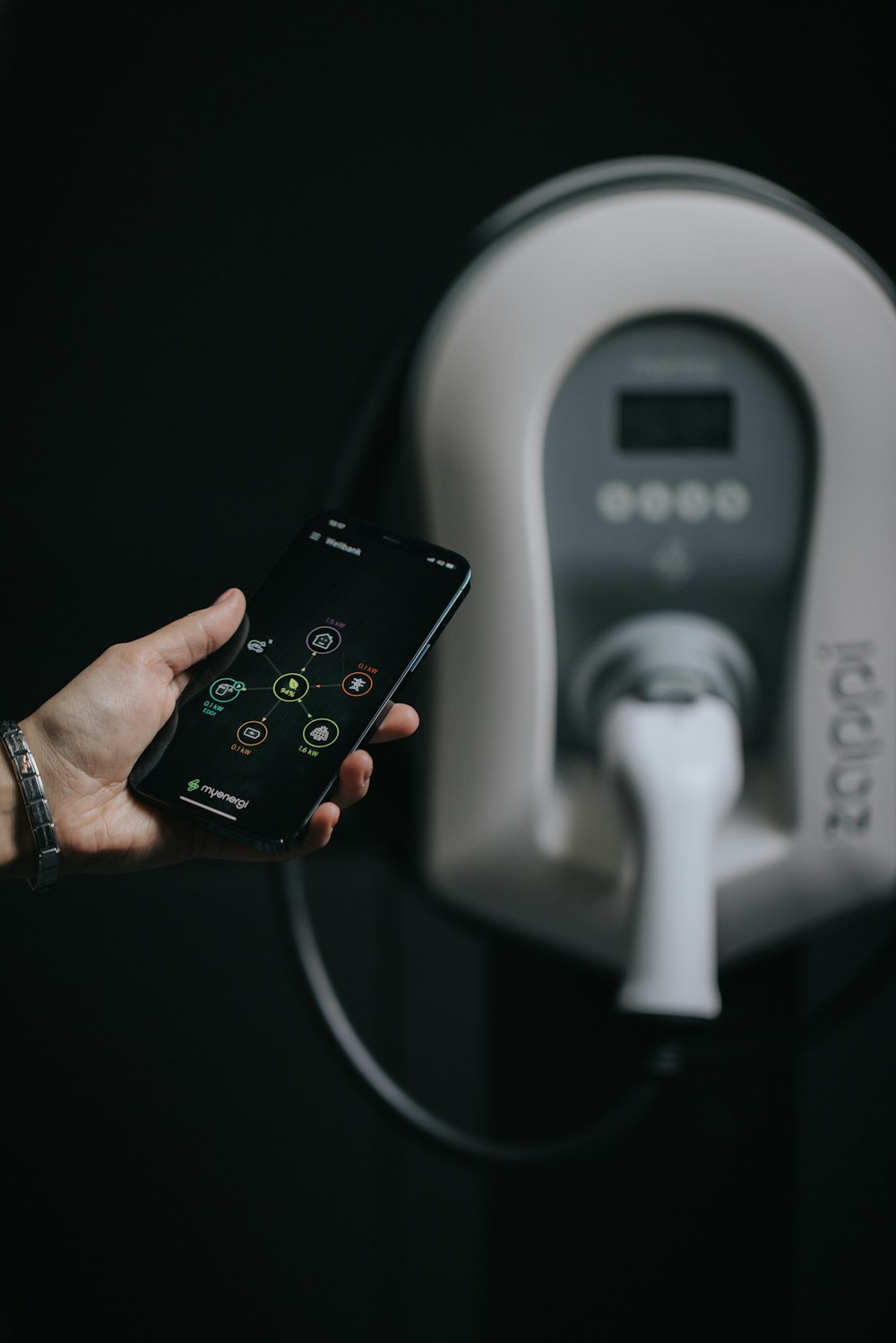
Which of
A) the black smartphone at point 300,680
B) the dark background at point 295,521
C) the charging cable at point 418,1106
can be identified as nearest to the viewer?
the black smartphone at point 300,680

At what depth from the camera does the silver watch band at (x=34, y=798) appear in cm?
48

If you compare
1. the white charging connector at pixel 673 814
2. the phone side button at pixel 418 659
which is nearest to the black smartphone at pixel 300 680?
the phone side button at pixel 418 659

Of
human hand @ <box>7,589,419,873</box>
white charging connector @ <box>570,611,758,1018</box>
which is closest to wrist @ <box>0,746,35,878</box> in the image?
human hand @ <box>7,589,419,873</box>

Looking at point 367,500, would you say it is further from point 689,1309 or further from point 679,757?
point 689,1309

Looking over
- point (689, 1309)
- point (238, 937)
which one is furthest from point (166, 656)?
point (689, 1309)

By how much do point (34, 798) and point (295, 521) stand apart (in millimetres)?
363

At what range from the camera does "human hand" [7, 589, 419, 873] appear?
1.63 ft

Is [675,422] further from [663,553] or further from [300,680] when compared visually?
[300,680]

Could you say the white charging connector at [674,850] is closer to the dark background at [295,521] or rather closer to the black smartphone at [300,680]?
the black smartphone at [300,680]

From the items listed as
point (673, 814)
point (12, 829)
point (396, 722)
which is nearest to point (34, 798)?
point (12, 829)

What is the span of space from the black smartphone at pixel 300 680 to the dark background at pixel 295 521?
0.26m

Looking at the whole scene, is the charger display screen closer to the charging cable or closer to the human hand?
the human hand

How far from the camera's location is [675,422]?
55cm

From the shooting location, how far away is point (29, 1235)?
0.83 meters
